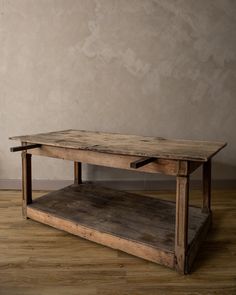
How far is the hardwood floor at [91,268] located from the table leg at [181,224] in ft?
0.30

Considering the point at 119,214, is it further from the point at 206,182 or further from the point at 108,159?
the point at 206,182

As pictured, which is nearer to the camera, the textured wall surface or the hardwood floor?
the hardwood floor

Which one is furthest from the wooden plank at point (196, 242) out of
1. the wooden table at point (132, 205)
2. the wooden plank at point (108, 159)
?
the wooden plank at point (108, 159)

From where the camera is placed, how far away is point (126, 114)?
314 cm

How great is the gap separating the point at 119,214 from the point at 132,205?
19cm

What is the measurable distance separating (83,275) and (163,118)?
1.98 meters

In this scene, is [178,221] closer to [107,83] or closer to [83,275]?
[83,275]

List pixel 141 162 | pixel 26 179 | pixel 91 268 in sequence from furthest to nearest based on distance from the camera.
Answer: pixel 26 179
pixel 91 268
pixel 141 162

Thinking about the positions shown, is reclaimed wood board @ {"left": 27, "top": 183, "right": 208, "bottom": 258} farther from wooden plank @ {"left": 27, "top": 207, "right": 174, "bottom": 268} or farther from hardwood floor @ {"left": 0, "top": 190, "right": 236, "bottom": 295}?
hardwood floor @ {"left": 0, "top": 190, "right": 236, "bottom": 295}

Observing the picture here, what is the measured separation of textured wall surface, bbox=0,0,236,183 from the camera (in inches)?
118

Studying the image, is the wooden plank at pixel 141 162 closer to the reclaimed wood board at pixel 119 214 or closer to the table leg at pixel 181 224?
the table leg at pixel 181 224

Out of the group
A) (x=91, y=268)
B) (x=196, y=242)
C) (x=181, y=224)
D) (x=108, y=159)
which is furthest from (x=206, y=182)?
(x=91, y=268)

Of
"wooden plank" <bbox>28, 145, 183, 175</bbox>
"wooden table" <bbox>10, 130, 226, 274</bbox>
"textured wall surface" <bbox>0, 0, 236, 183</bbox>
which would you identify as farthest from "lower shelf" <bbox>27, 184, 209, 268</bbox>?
"textured wall surface" <bbox>0, 0, 236, 183</bbox>

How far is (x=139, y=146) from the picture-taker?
1867mm
